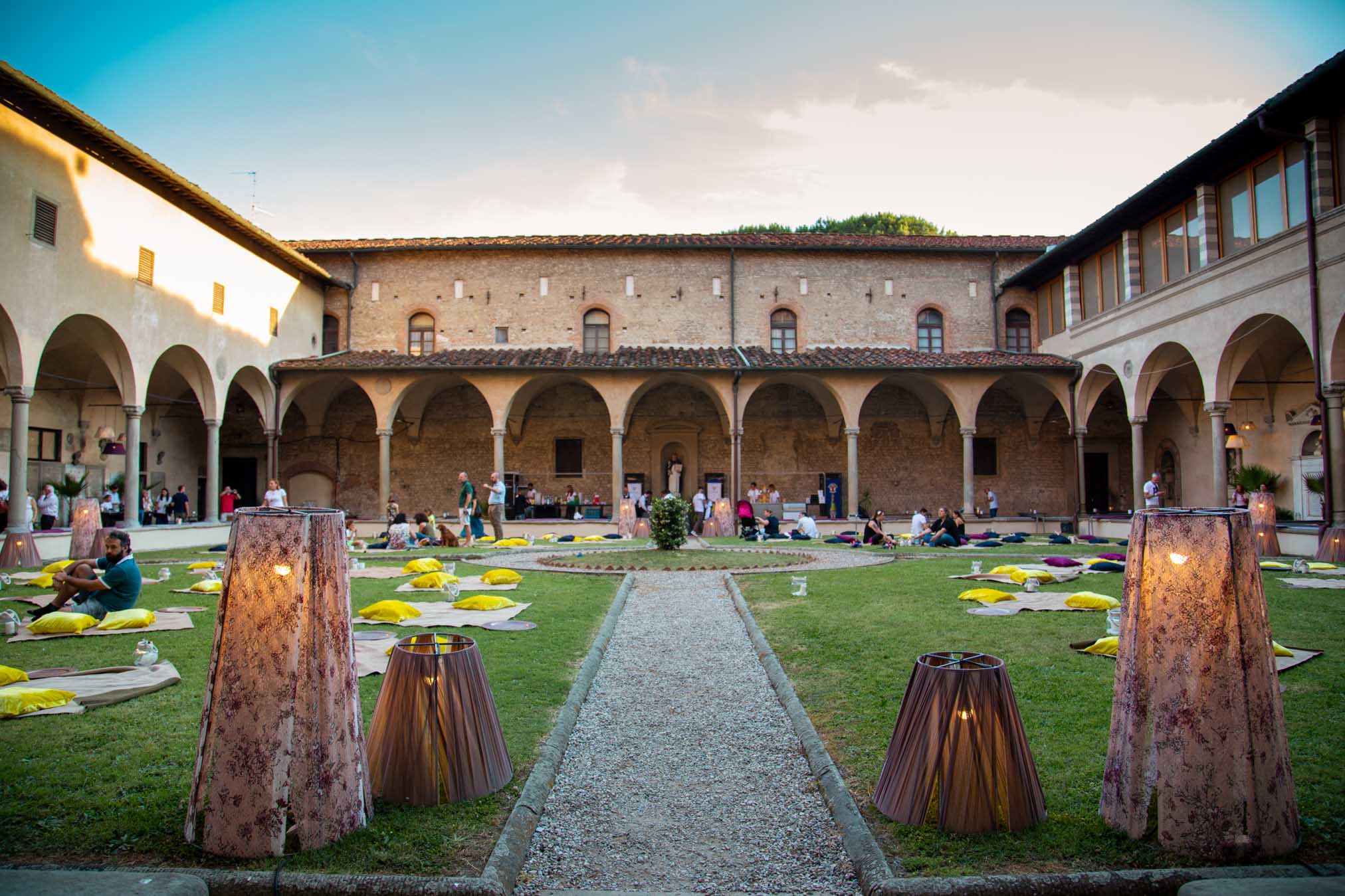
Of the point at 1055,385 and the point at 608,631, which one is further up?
the point at 1055,385

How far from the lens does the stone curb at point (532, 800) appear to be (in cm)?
299

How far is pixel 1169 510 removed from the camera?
3.34 m

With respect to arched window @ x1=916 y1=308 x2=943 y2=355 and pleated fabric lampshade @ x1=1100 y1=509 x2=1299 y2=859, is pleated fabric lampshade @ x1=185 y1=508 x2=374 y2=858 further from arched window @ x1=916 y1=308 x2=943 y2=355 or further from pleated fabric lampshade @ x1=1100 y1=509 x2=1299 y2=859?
arched window @ x1=916 y1=308 x2=943 y2=355

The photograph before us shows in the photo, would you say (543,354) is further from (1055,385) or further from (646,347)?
(1055,385)

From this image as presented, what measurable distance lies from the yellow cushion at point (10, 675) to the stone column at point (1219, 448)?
18.9m

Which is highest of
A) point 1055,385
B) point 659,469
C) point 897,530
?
point 1055,385

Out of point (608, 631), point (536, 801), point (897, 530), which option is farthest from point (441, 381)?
point (536, 801)

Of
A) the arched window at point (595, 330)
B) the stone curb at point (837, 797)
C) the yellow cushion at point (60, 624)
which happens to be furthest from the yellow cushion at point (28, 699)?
the arched window at point (595, 330)

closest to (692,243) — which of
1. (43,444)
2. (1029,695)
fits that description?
(43,444)

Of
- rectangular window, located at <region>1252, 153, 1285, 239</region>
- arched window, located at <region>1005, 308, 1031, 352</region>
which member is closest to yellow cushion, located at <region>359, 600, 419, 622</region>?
rectangular window, located at <region>1252, 153, 1285, 239</region>

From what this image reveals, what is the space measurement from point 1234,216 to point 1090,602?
12.0 metres

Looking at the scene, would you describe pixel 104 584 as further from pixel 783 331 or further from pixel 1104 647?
pixel 783 331

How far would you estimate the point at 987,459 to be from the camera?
27.9m

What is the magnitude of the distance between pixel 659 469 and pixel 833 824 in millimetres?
24554
